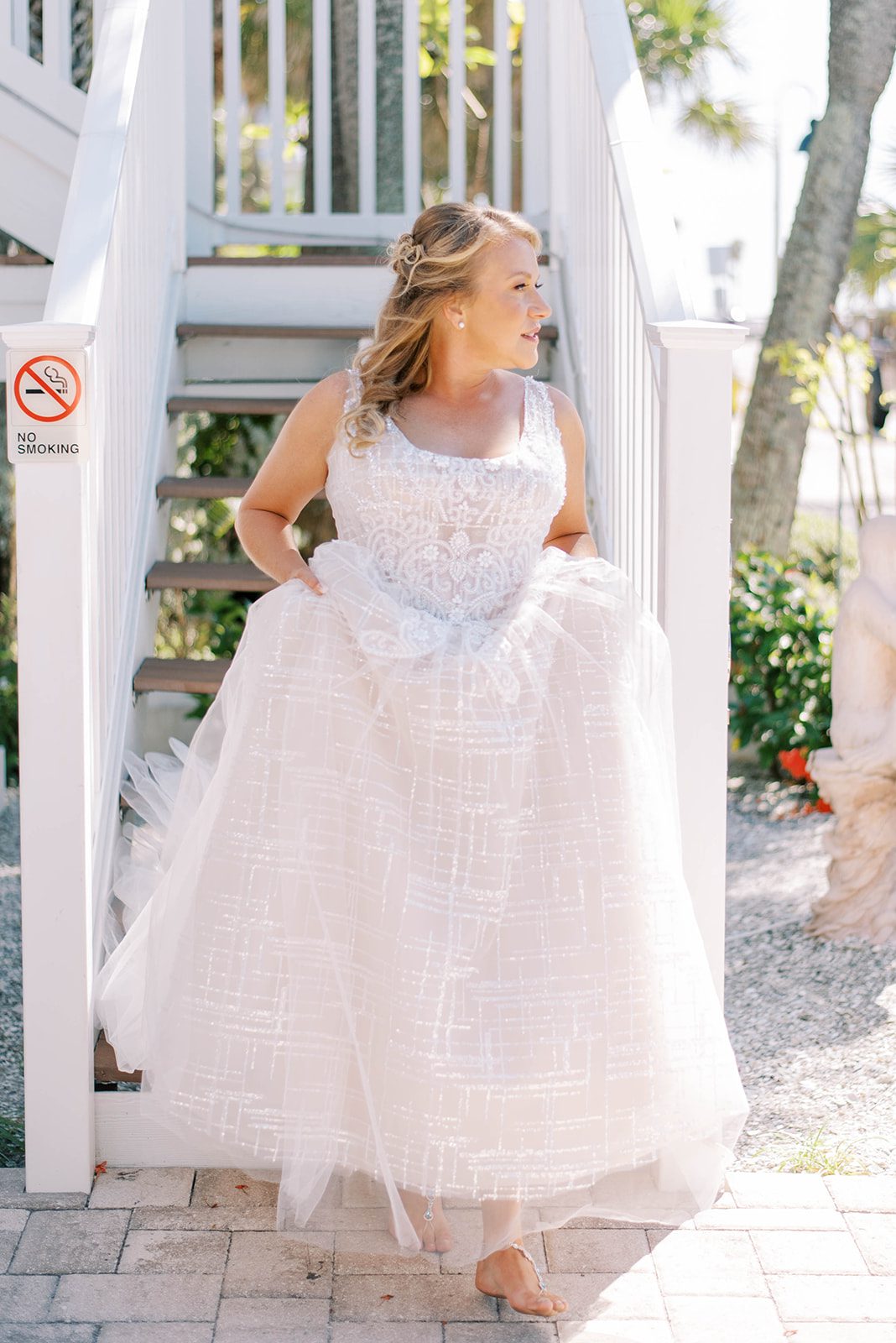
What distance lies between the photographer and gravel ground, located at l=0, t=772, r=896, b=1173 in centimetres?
346

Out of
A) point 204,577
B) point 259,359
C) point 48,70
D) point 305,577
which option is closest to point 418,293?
point 305,577

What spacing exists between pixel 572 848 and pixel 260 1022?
60 cm

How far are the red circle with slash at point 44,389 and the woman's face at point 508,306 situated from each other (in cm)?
70

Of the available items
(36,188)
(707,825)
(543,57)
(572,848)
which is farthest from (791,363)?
(572,848)

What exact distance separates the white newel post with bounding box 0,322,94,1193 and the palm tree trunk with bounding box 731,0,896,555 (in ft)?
15.8

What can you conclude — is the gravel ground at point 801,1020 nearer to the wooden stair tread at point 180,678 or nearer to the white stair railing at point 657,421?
the white stair railing at point 657,421

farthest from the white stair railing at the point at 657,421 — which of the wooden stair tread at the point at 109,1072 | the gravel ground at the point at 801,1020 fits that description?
the wooden stair tread at the point at 109,1072

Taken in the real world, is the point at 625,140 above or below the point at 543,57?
below

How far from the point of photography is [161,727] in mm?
5066

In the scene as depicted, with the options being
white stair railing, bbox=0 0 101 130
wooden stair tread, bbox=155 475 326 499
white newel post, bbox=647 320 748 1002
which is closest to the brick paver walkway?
white newel post, bbox=647 320 748 1002

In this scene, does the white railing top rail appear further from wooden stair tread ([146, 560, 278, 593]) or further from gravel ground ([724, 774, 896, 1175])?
gravel ground ([724, 774, 896, 1175])

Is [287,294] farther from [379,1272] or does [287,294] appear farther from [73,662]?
[379,1272]

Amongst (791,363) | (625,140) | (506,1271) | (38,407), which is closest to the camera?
(506,1271)

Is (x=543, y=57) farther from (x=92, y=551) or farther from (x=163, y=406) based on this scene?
(x=92, y=551)
